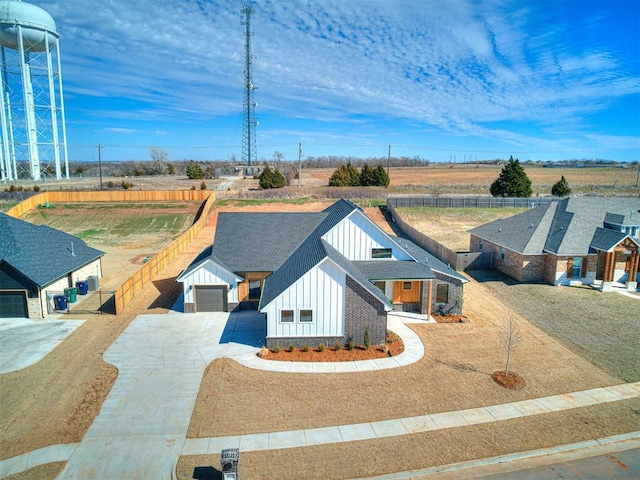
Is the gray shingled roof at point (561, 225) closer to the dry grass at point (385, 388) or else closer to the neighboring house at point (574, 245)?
the neighboring house at point (574, 245)

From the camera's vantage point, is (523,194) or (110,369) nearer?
(110,369)

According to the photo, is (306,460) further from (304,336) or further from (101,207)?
(101,207)

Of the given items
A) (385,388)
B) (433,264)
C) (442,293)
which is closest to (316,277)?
(385,388)

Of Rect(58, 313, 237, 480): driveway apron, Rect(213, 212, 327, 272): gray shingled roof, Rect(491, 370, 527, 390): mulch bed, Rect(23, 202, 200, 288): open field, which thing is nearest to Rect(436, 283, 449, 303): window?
Rect(491, 370, 527, 390): mulch bed

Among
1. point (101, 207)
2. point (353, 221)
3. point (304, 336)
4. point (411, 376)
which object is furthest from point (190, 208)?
point (411, 376)

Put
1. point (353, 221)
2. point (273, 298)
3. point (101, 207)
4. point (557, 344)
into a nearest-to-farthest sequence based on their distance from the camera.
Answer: point (273, 298) < point (557, 344) < point (353, 221) < point (101, 207)

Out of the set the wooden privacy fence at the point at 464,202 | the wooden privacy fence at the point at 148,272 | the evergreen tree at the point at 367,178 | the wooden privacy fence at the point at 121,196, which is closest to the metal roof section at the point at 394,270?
the wooden privacy fence at the point at 148,272
